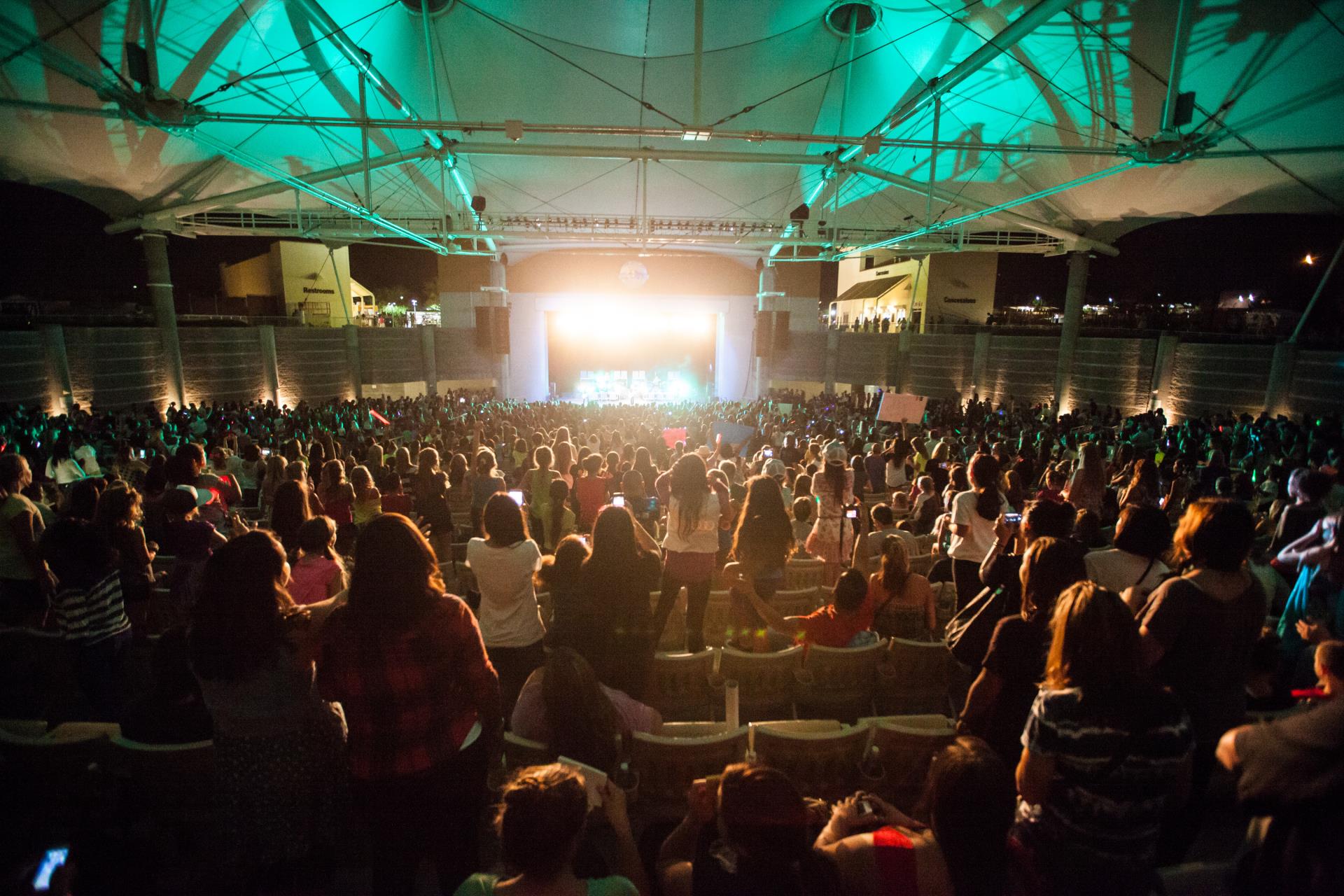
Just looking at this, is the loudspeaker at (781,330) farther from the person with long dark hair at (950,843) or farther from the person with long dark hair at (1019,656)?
the person with long dark hair at (950,843)

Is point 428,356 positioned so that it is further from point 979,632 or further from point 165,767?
point 979,632

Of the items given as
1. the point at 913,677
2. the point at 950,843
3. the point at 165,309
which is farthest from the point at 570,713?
the point at 165,309

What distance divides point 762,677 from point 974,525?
1.73 meters

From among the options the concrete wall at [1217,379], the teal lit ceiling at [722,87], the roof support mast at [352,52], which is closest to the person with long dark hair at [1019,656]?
the teal lit ceiling at [722,87]

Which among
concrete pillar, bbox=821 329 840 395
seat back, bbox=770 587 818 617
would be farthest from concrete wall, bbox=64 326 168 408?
concrete pillar, bbox=821 329 840 395

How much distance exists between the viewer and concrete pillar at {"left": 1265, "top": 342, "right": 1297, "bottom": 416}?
11.0 meters

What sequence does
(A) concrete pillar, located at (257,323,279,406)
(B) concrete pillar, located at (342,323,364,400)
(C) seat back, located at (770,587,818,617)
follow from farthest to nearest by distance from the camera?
(B) concrete pillar, located at (342,323,364,400), (A) concrete pillar, located at (257,323,279,406), (C) seat back, located at (770,587,818,617)

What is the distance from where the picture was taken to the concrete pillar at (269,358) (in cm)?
1672

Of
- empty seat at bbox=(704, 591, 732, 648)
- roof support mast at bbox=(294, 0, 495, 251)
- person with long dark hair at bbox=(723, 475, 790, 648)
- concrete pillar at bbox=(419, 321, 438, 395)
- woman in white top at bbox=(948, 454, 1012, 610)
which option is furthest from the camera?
concrete pillar at bbox=(419, 321, 438, 395)

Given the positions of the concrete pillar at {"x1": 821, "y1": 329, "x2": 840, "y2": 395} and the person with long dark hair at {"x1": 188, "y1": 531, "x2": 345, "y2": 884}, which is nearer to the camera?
the person with long dark hair at {"x1": 188, "y1": 531, "x2": 345, "y2": 884}

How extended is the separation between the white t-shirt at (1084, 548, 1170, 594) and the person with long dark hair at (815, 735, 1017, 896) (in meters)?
1.42

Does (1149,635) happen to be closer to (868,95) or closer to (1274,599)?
(1274,599)

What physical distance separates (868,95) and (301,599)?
1297 cm

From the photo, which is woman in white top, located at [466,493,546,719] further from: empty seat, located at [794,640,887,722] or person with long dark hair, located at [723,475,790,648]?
empty seat, located at [794,640,887,722]
